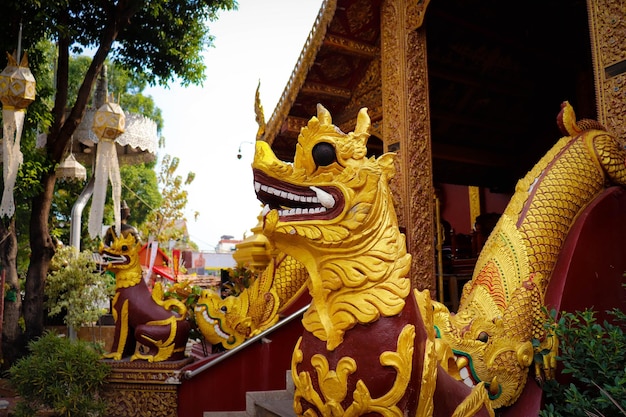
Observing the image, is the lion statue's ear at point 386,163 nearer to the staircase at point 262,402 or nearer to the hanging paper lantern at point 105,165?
the staircase at point 262,402

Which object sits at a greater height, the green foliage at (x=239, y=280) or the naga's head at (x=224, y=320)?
the green foliage at (x=239, y=280)

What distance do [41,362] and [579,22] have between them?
689 centimetres

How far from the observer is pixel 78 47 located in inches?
343

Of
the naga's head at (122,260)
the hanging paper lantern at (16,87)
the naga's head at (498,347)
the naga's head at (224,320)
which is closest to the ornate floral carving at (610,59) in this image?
the naga's head at (498,347)

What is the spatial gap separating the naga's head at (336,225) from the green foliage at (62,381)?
2.68 metres

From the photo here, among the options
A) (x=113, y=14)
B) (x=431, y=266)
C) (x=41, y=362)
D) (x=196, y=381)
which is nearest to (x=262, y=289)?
(x=196, y=381)

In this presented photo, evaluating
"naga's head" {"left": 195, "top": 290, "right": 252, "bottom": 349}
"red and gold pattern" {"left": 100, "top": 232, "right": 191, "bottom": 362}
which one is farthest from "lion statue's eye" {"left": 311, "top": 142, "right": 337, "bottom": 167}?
"red and gold pattern" {"left": 100, "top": 232, "right": 191, "bottom": 362}

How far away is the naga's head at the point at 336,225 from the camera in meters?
1.74

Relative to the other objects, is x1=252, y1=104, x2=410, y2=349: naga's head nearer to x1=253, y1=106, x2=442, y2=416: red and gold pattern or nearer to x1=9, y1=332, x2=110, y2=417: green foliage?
x1=253, y1=106, x2=442, y2=416: red and gold pattern

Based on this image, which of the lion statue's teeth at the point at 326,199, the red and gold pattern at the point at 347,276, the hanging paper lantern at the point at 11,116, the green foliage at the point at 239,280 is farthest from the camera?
the hanging paper lantern at the point at 11,116

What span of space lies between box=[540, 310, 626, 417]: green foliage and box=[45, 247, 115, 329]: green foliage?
8715mm

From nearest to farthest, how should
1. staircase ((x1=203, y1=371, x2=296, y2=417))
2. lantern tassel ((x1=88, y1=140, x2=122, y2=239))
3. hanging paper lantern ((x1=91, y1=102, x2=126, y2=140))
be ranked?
staircase ((x1=203, y1=371, x2=296, y2=417)), lantern tassel ((x1=88, y1=140, x2=122, y2=239)), hanging paper lantern ((x1=91, y1=102, x2=126, y2=140))

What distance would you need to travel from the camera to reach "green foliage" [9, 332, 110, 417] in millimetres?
3612

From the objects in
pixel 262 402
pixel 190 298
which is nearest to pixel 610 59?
pixel 262 402
